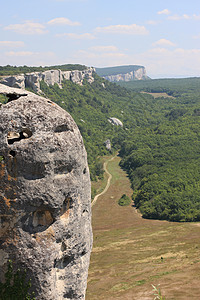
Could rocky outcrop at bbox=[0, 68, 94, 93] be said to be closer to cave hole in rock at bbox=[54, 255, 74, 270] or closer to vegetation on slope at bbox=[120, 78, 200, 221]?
vegetation on slope at bbox=[120, 78, 200, 221]

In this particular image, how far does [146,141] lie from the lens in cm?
9369

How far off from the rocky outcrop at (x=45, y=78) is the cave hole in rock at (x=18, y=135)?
204 feet

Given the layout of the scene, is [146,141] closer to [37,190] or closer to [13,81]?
[13,81]

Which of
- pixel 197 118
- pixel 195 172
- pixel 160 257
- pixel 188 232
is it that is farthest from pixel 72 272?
pixel 197 118

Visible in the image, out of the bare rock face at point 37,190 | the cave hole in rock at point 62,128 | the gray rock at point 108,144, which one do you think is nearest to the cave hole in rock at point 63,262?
the bare rock face at point 37,190

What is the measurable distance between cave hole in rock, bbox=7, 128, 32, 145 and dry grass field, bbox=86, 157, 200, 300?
1600cm

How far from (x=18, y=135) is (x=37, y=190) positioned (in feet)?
8.36

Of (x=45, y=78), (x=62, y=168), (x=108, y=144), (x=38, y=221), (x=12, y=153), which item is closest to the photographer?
(x=12, y=153)

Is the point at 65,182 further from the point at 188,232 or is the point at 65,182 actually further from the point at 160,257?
the point at 188,232

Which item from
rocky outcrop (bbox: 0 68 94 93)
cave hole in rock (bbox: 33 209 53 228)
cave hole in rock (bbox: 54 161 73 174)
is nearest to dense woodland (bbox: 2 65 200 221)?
rocky outcrop (bbox: 0 68 94 93)

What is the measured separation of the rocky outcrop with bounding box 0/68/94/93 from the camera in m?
76.2

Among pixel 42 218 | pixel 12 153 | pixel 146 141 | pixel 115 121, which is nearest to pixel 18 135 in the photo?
pixel 12 153

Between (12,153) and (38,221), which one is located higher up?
(12,153)

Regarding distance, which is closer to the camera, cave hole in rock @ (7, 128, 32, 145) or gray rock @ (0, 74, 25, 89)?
cave hole in rock @ (7, 128, 32, 145)
